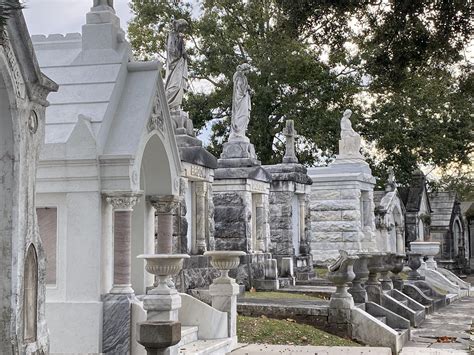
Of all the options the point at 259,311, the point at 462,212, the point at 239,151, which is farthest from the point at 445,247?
the point at 259,311

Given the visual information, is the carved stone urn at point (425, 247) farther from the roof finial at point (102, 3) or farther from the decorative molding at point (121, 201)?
the decorative molding at point (121, 201)

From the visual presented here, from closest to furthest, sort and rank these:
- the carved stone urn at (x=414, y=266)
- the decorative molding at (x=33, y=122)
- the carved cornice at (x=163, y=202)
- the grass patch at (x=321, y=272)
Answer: the decorative molding at (x=33, y=122) < the carved cornice at (x=163, y=202) < the grass patch at (x=321, y=272) < the carved stone urn at (x=414, y=266)

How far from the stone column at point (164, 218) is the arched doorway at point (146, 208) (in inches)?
3.5

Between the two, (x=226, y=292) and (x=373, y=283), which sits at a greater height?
(x=226, y=292)

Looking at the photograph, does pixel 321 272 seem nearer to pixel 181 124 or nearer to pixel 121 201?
pixel 181 124

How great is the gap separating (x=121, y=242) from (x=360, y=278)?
6665 millimetres

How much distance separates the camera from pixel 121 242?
342 inches

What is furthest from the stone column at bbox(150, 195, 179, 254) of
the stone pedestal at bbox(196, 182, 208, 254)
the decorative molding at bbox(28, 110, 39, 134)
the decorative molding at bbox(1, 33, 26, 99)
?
the decorative molding at bbox(1, 33, 26, 99)

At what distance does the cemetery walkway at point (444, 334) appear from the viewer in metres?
12.2

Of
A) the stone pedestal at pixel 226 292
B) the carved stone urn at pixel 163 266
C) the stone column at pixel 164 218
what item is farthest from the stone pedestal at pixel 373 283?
the carved stone urn at pixel 163 266

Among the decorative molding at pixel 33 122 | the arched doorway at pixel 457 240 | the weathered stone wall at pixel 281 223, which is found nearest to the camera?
the decorative molding at pixel 33 122

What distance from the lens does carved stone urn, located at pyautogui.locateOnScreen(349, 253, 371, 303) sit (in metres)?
13.8

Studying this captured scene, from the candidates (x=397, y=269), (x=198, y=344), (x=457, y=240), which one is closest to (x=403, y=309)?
(x=397, y=269)

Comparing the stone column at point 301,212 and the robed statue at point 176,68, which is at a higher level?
the robed statue at point 176,68
